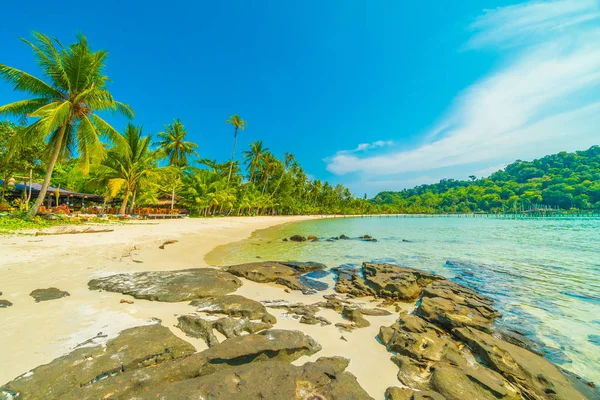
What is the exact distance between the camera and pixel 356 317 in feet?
14.5

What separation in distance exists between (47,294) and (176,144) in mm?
36983

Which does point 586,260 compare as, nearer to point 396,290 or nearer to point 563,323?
point 563,323

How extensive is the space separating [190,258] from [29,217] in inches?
413

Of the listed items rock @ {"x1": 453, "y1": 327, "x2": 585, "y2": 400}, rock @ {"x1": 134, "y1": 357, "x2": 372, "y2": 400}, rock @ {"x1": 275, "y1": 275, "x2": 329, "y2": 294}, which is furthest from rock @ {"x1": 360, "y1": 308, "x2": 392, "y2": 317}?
rock @ {"x1": 134, "y1": 357, "x2": 372, "y2": 400}

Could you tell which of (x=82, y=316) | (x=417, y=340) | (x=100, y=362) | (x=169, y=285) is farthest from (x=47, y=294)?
(x=417, y=340)

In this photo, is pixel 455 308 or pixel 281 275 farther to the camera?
pixel 281 275

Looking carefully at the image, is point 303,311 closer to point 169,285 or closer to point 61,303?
point 169,285

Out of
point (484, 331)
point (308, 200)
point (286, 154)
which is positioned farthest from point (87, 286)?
point (308, 200)

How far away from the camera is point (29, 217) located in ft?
41.2

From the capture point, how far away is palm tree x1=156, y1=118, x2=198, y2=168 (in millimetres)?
36281

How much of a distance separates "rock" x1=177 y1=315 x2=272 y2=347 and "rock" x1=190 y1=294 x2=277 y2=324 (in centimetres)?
29

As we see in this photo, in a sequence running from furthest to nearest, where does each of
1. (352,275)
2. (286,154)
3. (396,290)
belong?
(286,154) → (352,275) → (396,290)

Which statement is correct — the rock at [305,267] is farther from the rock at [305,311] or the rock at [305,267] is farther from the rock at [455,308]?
the rock at [455,308]

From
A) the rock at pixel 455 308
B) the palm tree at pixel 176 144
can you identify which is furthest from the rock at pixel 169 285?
the palm tree at pixel 176 144
